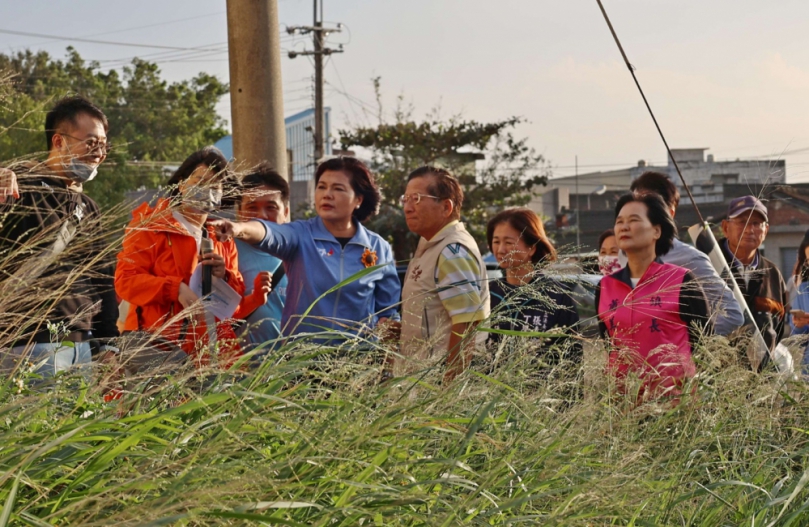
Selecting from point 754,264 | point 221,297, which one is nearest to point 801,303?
point 754,264

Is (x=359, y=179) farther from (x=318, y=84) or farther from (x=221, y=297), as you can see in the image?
(x=318, y=84)

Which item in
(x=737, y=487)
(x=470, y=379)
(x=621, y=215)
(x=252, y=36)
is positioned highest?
(x=252, y=36)

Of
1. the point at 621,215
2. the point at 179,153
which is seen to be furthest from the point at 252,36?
the point at 179,153

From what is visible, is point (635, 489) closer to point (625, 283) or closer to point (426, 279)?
point (426, 279)

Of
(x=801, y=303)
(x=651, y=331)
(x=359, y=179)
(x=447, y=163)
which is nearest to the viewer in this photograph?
(x=651, y=331)

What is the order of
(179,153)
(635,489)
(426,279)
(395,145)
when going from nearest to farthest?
1. (635,489)
2. (426,279)
3. (395,145)
4. (179,153)

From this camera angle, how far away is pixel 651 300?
13.7 feet

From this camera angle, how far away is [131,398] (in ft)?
7.25

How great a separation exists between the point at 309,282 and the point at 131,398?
1.92 m

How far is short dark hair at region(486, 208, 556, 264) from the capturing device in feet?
15.0

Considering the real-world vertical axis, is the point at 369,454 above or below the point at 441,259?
below

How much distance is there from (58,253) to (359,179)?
7.58 feet

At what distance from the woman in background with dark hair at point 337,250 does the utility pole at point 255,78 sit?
799 millimetres

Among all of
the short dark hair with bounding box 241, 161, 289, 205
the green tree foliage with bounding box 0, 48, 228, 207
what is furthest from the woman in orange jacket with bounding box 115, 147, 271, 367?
the green tree foliage with bounding box 0, 48, 228, 207
